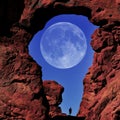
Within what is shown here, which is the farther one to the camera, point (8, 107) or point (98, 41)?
point (98, 41)

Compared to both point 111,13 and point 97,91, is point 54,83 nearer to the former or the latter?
point 97,91

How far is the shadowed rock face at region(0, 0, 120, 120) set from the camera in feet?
87.8

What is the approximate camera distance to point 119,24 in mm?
31031

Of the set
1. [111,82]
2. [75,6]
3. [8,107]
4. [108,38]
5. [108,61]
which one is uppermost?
[75,6]

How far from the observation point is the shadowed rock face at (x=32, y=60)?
26.8 m

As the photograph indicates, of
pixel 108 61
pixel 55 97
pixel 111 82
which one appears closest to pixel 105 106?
pixel 111 82

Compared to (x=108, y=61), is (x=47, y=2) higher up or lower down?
higher up

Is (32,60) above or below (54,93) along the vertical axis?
below

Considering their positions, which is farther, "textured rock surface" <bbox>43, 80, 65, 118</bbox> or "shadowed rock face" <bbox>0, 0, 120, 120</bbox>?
"textured rock surface" <bbox>43, 80, 65, 118</bbox>

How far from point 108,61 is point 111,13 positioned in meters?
4.14

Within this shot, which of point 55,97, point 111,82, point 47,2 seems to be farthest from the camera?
point 55,97

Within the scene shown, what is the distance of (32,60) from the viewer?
95.9ft

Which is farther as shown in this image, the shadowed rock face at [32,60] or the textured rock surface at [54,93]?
the textured rock surface at [54,93]

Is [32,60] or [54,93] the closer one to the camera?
[32,60]
